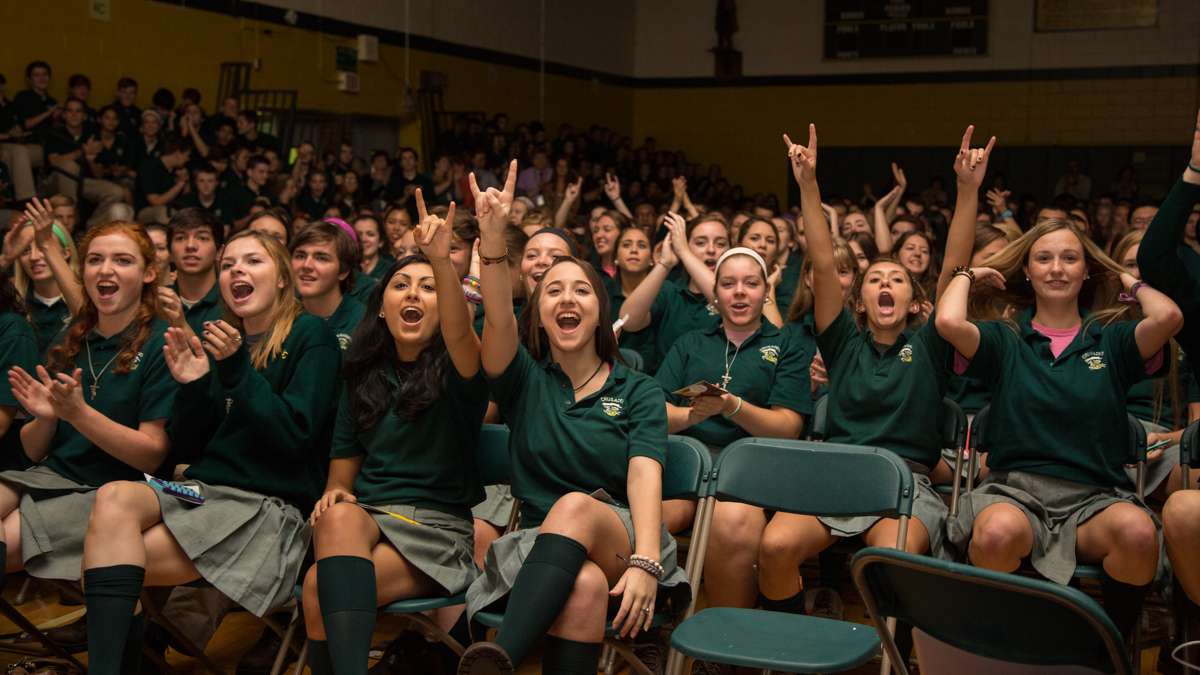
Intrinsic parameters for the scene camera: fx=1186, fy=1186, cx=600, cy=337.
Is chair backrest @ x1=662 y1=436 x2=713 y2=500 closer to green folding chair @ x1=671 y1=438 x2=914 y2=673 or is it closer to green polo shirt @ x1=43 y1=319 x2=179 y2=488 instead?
green folding chair @ x1=671 y1=438 x2=914 y2=673

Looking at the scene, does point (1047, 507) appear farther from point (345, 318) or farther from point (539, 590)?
point (345, 318)

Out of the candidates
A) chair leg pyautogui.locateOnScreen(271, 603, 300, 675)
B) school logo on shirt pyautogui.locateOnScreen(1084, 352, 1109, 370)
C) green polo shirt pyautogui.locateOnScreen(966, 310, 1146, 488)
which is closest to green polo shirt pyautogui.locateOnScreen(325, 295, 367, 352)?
chair leg pyautogui.locateOnScreen(271, 603, 300, 675)

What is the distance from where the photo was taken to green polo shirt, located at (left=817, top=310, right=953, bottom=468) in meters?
3.98

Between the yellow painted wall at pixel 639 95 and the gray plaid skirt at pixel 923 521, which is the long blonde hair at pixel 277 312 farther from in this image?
the yellow painted wall at pixel 639 95

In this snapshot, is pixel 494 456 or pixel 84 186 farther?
pixel 84 186

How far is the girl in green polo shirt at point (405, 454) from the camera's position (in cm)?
317

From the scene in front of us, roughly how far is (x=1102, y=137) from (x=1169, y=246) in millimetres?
14632

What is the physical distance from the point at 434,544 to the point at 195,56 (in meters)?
9.92

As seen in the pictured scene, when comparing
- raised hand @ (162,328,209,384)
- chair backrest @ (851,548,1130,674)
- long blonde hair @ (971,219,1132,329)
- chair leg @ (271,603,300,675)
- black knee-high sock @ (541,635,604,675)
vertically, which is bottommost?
chair leg @ (271,603,300,675)

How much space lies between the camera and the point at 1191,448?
141 inches

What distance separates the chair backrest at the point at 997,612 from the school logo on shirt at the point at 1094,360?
1.59 m

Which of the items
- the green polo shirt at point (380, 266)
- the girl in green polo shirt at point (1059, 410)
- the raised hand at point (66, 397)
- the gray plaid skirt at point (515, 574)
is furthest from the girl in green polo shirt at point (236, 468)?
the green polo shirt at point (380, 266)

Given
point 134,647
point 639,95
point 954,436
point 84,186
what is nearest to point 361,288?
point 134,647

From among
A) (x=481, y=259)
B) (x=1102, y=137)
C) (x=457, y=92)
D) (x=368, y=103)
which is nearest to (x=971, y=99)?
(x=1102, y=137)
